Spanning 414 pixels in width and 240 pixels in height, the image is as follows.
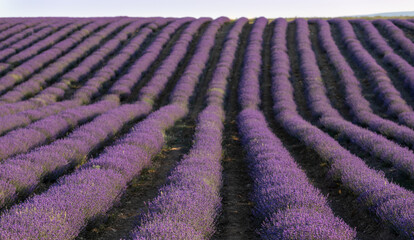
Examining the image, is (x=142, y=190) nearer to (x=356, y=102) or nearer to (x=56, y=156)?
(x=56, y=156)

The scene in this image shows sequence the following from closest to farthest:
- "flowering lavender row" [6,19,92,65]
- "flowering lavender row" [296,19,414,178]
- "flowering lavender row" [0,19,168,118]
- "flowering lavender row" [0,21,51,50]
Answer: "flowering lavender row" [296,19,414,178] → "flowering lavender row" [0,19,168,118] → "flowering lavender row" [6,19,92,65] → "flowering lavender row" [0,21,51,50]

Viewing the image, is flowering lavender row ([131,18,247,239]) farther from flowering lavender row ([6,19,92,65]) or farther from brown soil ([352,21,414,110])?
flowering lavender row ([6,19,92,65])

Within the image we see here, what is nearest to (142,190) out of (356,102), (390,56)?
(356,102)

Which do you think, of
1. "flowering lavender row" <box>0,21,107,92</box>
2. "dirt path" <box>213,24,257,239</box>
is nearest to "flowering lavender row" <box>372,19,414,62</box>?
"dirt path" <box>213,24,257,239</box>

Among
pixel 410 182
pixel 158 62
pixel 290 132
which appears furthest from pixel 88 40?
pixel 410 182

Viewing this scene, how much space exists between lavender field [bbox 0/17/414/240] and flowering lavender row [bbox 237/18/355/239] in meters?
0.03

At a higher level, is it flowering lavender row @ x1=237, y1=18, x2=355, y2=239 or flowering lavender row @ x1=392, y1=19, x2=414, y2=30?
flowering lavender row @ x1=392, y1=19, x2=414, y2=30

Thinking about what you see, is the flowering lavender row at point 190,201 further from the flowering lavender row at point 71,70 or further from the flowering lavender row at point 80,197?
the flowering lavender row at point 71,70

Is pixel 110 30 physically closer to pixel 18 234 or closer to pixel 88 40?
pixel 88 40

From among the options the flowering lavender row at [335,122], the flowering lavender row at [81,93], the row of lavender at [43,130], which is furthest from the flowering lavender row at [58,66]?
the flowering lavender row at [335,122]

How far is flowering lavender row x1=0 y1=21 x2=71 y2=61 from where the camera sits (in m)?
20.2

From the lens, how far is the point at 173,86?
1644 centimetres

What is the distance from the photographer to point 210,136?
7.87 m

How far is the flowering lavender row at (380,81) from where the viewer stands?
10726 millimetres
